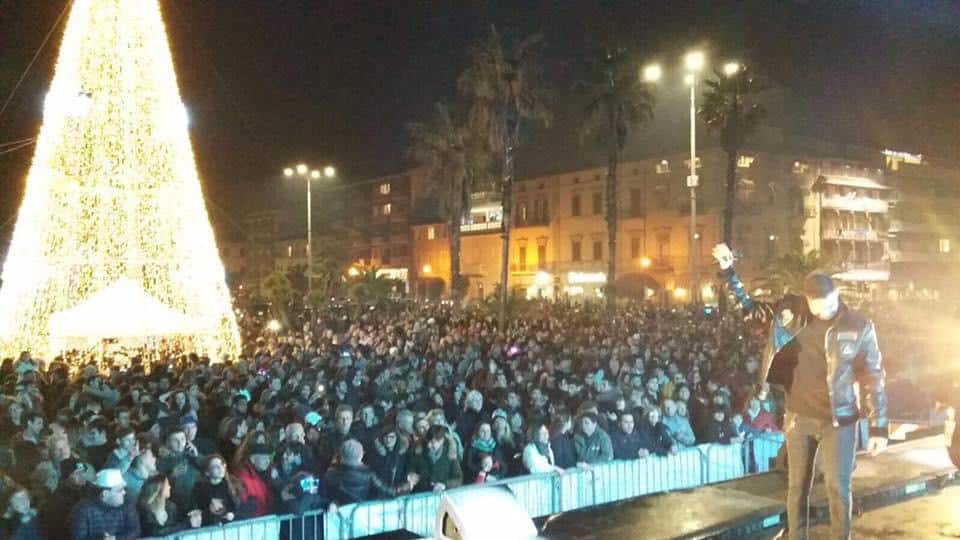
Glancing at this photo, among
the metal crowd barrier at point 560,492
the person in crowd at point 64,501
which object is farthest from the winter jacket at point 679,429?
the person in crowd at point 64,501

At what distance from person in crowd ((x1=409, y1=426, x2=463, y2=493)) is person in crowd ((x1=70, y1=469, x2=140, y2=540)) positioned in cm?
273

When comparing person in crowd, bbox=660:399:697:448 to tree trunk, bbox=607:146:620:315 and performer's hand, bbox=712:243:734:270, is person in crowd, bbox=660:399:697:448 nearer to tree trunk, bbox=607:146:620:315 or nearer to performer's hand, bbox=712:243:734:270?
performer's hand, bbox=712:243:734:270

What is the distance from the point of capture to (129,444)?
747 cm

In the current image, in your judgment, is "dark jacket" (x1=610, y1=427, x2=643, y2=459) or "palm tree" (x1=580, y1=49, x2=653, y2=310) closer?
"dark jacket" (x1=610, y1=427, x2=643, y2=459)

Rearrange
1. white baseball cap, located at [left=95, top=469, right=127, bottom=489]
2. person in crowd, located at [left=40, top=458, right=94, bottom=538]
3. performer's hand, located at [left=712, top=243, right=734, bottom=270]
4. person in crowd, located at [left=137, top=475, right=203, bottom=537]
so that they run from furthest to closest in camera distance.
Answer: person in crowd, located at [left=40, top=458, right=94, bottom=538] → person in crowd, located at [left=137, top=475, right=203, bottom=537] → white baseball cap, located at [left=95, top=469, right=127, bottom=489] → performer's hand, located at [left=712, top=243, right=734, bottom=270]

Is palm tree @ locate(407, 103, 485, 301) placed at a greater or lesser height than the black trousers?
greater

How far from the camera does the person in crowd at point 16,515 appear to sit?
625 centimetres

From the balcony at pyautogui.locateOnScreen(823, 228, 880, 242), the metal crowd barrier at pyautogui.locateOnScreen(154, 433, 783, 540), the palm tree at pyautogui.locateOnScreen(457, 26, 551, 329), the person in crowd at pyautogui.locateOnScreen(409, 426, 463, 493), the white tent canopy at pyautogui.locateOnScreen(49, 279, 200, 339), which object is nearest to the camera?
the metal crowd barrier at pyautogui.locateOnScreen(154, 433, 783, 540)

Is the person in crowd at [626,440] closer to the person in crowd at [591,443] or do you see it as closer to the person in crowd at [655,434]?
the person in crowd at [655,434]

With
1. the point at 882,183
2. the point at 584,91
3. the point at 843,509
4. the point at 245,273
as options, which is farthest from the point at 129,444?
the point at 245,273

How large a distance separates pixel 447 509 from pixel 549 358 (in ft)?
36.3

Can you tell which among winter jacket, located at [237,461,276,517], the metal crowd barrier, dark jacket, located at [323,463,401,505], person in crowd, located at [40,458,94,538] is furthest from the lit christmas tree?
the metal crowd barrier

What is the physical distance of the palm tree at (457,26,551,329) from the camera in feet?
108

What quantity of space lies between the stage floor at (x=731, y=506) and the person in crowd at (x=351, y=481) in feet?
5.21
